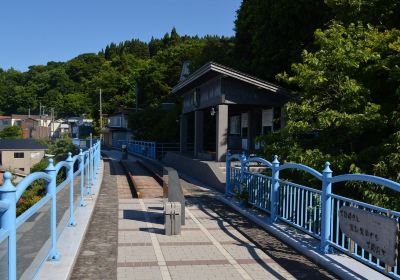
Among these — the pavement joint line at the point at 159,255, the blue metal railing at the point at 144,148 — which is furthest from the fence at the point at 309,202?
the blue metal railing at the point at 144,148

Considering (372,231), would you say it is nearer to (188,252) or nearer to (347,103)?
(188,252)

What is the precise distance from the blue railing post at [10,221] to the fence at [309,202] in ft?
12.6

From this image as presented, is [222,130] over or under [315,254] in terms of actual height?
over

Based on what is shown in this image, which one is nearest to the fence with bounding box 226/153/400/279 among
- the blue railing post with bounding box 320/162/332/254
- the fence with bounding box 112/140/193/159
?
the blue railing post with bounding box 320/162/332/254

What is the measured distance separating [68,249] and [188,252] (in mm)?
1906

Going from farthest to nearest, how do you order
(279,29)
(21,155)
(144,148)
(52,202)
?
(21,155) → (144,148) → (279,29) → (52,202)

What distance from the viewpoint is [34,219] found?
4.61 meters

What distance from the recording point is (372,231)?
5.26 metres

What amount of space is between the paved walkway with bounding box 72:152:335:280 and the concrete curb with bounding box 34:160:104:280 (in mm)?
151

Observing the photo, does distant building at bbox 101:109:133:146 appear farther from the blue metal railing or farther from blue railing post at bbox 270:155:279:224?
blue railing post at bbox 270:155:279:224

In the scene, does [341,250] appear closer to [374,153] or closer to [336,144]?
[374,153]

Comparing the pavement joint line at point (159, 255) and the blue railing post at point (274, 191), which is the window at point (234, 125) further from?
the blue railing post at point (274, 191)

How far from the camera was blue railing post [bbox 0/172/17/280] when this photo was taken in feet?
11.1

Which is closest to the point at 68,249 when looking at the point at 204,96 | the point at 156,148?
the point at 204,96
